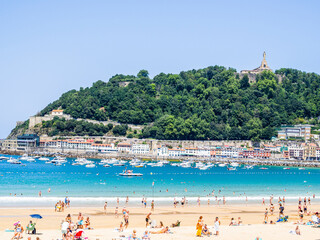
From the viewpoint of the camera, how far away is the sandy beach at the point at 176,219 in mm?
22875

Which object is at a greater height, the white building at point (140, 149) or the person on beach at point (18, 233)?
the white building at point (140, 149)

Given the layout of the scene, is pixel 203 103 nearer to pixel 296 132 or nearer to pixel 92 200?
pixel 296 132

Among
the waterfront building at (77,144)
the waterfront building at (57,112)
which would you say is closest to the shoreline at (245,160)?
the waterfront building at (77,144)

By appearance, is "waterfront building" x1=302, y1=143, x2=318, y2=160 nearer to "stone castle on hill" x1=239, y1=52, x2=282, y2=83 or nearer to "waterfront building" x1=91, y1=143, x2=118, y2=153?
"stone castle on hill" x1=239, y1=52, x2=282, y2=83

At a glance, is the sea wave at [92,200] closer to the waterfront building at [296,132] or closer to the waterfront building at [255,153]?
the waterfront building at [255,153]

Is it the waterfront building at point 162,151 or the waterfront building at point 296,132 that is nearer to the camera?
the waterfront building at point 162,151

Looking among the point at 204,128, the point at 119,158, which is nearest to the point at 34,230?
the point at 119,158

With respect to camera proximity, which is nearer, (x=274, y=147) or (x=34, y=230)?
A: (x=34, y=230)

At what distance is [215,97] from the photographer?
12306 cm

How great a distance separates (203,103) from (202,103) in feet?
0.98

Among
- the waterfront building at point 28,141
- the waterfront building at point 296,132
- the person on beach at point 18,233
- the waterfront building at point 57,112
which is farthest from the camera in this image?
the waterfront building at point 57,112

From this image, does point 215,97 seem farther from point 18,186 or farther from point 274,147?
point 18,186

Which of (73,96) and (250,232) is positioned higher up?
(73,96)

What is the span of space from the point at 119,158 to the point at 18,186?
189ft
